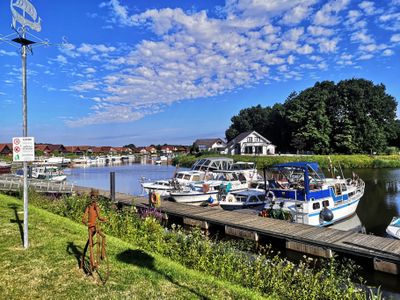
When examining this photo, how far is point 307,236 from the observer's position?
14.1 m

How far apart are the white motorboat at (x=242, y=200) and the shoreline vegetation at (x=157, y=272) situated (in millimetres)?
12738

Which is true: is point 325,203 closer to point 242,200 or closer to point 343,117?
point 242,200

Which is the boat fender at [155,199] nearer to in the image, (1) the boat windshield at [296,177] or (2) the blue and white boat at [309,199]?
(2) the blue and white boat at [309,199]

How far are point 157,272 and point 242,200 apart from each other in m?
16.8

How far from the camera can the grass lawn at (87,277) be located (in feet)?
21.3

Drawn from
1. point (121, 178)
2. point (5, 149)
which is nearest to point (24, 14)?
point (121, 178)

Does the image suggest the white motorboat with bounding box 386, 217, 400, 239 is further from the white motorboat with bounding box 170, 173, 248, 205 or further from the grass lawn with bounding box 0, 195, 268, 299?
the white motorboat with bounding box 170, 173, 248, 205

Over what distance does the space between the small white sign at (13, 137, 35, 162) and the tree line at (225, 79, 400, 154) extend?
67.7 m

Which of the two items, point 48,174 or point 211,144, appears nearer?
point 48,174

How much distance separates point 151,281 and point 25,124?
5.30 m

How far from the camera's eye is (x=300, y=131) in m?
74.0

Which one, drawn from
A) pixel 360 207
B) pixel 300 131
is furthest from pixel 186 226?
pixel 300 131

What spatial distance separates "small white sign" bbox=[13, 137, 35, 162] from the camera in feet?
28.0

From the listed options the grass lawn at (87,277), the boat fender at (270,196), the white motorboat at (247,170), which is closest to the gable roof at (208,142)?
the white motorboat at (247,170)
